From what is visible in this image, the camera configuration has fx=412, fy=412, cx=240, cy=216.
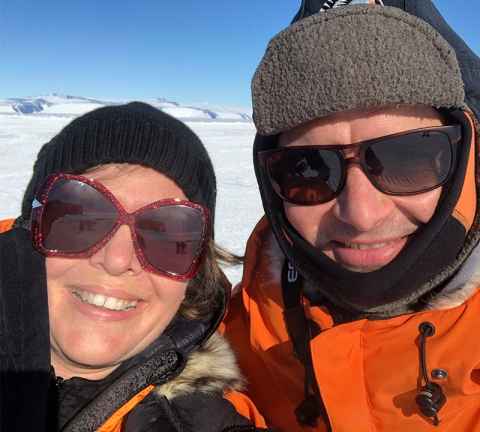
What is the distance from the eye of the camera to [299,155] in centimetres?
124

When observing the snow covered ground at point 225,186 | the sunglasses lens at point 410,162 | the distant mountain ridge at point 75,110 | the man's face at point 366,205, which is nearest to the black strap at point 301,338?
the man's face at point 366,205

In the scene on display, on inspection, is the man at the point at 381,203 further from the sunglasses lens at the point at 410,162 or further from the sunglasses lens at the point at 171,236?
the sunglasses lens at the point at 171,236

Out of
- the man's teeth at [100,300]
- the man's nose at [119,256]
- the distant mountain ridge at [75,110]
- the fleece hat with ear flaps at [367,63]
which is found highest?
the distant mountain ridge at [75,110]

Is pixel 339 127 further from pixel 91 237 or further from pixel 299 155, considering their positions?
pixel 91 237

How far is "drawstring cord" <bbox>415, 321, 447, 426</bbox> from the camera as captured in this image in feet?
3.57

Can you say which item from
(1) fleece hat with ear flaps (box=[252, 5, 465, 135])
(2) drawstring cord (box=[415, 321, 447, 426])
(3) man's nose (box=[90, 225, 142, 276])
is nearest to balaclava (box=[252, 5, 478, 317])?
(1) fleece hat with ear flaps (box=[252, 5, 465, 135])

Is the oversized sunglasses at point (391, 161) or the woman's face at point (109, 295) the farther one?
the woman's face at point (109, 295)

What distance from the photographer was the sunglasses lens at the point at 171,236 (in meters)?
1.34

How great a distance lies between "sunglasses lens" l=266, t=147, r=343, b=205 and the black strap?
330mm

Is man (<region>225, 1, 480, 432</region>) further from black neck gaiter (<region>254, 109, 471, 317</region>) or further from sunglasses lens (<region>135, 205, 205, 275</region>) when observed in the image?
sunglasses lens (<region>135, 205, 205, 275</region>)

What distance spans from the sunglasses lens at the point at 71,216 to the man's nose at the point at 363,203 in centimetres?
74

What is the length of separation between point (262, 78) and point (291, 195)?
37 centimetres

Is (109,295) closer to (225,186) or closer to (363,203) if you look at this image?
(363,203)

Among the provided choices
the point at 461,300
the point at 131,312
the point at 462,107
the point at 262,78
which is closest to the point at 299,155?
the point at 262,78
